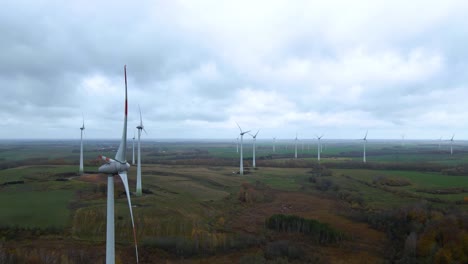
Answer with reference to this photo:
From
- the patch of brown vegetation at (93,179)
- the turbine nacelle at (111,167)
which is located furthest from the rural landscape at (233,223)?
the turbine nacelle at (111,167)

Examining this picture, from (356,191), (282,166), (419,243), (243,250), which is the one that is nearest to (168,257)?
(243,250)

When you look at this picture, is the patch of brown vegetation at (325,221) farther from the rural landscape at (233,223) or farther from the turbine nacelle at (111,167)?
the turbine nacelle at (111,167)

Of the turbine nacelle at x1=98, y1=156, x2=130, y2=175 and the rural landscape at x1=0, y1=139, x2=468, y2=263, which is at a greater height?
the turbine nacelle at x1=98, y1=156, x2=130, y2=175

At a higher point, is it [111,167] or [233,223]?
[111,167]

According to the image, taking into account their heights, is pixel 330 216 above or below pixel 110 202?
below

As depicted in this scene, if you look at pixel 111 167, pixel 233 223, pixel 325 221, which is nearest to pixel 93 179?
pixel 233 223

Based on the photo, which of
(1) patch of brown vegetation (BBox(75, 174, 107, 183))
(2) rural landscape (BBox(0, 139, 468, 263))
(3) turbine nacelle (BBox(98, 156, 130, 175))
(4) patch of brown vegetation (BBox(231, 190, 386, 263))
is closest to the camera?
(3) turbine nacelle (BBox(98, 156, 130, 175))

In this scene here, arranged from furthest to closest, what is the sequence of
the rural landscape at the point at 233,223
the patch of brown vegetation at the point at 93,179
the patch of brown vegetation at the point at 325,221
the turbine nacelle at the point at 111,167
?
the patch of brown vegetation at the point at 93,179 → the patch of brown vegetation at the point at 325,221 → the rural landscape at the point at 233,223 → the turbine nacelle at the point at 111,167

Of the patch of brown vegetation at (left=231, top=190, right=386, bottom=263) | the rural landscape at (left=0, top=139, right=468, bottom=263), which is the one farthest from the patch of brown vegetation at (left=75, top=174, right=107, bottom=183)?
the patch of brown vegetation at (left=231, top=190, right=386, bottom=263)

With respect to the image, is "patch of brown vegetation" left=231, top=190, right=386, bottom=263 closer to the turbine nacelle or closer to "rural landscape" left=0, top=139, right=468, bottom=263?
"rural landscape" left=0, top=139, right=468, bottom=263

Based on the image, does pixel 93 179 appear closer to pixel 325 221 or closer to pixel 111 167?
pixel 325 221

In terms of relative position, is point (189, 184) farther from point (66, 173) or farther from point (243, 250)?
point (243, 250)
